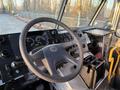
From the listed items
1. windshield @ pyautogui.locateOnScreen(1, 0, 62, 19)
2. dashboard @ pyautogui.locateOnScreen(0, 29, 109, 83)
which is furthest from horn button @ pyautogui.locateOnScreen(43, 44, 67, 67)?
windshield @ pyautogui.locateOnScreen(1, 0, 62, 19)

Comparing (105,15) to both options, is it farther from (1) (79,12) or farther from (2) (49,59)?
(2) (49,59)

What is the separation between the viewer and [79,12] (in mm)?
3143

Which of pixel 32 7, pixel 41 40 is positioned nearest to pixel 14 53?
pixel 41 40

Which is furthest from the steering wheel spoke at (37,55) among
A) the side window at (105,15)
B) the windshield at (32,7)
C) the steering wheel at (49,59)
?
the side window at (105,15)

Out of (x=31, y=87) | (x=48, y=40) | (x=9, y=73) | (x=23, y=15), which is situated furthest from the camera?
(x=23, y=15)

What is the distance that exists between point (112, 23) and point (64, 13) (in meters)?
0.93

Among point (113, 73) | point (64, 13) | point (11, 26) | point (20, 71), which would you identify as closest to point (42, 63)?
point (20, 71)

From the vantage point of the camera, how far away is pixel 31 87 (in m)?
1.92

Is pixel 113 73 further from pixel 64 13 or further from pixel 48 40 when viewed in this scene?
pixel 64 13

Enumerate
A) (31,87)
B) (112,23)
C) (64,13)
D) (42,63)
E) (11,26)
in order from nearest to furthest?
(42,63) → (31,87) → (11,26) → (64,13) → (112,23)

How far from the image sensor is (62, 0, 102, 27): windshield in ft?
9.57

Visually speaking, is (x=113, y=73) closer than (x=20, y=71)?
No

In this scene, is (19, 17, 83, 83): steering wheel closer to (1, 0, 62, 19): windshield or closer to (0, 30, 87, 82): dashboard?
(0, 30, 87, 82): dashboard

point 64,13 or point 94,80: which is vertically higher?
point 64,13
